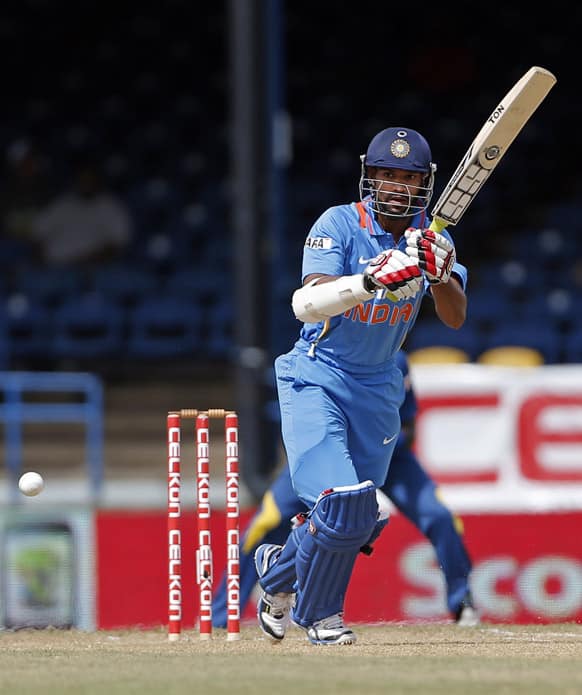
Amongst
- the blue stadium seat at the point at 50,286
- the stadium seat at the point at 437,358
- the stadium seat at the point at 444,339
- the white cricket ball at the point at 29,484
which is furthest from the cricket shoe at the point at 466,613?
the blue stadium seat at the point at 50,286

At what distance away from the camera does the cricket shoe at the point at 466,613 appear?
24.6 feet

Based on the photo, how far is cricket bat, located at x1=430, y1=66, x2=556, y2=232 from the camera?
5.76 meters

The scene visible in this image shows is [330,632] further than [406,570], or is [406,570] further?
[406,570]

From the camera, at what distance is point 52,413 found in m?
12.3

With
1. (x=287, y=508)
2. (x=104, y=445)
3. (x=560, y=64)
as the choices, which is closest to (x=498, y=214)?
(x=560, y=64)

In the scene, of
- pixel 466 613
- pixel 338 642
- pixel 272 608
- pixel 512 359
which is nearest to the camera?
pixel 338 642

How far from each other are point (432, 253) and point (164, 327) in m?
8.52

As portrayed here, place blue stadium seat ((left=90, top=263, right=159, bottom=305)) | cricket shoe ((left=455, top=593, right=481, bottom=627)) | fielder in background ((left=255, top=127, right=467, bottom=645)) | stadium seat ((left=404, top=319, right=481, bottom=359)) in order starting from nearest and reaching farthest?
fielder in background ((left=255, top=127, right=467, bottom=645)), cricket shoe ((left=455, top=593, right=481, bottom=627)), stadium seat ((left=404, top=319, right=481, bottom=359)), blue stadium seat ((left=90, top=263, right=159, bottom=305))

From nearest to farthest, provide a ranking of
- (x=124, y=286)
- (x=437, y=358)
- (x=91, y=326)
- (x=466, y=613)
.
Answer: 1. (x=466, y=613)
2. (x=437, y=358)
3. (x=91, y=326)
4. (x=124, y=286)

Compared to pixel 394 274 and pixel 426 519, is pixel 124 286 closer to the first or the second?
pixel 426 519

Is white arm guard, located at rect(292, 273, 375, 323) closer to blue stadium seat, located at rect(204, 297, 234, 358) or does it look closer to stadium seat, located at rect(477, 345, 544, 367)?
stadium seat, located at rect(477, 345, 544, 367)

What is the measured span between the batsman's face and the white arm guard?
1.17 feet

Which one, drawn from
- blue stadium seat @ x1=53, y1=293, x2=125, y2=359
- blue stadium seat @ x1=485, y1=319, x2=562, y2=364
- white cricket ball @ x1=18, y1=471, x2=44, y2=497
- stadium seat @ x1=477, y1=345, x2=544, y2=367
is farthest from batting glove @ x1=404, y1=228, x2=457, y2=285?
blue stadium seat @ x1=53, y1=293, x2=125, y2=359

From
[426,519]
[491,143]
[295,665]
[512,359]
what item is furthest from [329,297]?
[512,359]
